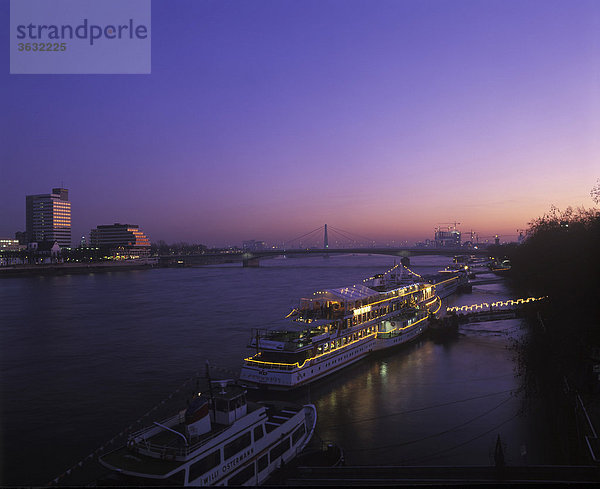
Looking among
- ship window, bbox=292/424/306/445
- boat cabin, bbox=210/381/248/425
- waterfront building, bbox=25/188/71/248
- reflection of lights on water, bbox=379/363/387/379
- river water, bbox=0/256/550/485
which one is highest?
waterfront building, bbox=25/188/71/248

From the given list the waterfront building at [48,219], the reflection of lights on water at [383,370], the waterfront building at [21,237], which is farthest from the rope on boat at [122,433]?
the waterfront building at [21,237]

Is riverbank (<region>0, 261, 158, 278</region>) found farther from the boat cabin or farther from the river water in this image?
the boat cabin

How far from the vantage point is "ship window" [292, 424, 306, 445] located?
30.4ft

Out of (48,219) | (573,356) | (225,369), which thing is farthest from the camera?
(48,219)

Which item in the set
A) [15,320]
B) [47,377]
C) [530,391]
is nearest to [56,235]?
[15,320]

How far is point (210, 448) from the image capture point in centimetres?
708

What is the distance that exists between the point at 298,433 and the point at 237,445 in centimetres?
221

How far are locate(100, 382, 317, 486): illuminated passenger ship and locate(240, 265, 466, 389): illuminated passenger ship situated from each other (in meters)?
5.41

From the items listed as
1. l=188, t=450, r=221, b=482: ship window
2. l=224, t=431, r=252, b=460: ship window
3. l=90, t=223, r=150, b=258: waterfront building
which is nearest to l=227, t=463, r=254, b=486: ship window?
l=224, t=431, r=252, b=460: ship window

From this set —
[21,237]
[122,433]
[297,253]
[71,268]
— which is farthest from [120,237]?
[122,433]

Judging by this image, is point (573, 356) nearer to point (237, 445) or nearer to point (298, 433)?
point (298, 433)

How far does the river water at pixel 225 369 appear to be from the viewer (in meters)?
10.6

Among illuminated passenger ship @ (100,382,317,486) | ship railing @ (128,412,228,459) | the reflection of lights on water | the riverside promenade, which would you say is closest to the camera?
illuminated passenger ship @ (100,382,317,486)

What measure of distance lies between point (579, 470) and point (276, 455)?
5151mm
